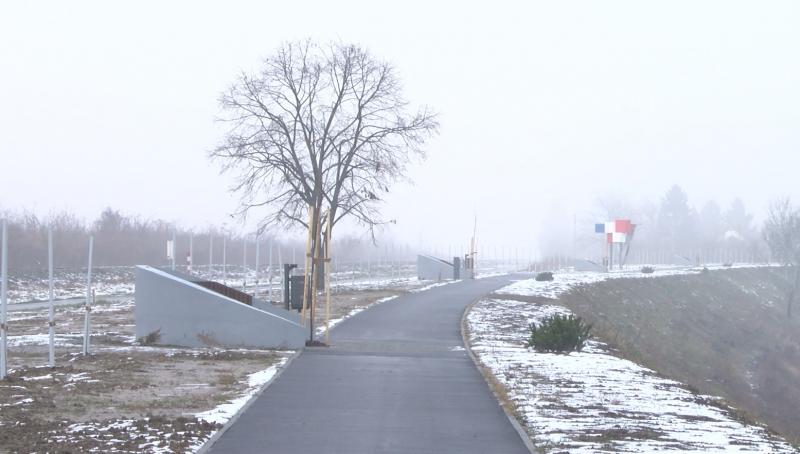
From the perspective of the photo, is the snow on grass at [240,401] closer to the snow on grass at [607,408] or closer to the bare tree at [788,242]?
the snow on grass at [607,408]

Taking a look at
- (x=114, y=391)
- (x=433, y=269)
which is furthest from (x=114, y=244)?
(x=114, y=391)

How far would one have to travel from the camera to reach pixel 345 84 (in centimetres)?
4812

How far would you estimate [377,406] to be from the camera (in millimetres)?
13828

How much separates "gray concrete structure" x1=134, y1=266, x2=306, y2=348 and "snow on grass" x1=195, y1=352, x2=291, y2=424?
3522mm

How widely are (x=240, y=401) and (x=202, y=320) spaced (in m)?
8.37

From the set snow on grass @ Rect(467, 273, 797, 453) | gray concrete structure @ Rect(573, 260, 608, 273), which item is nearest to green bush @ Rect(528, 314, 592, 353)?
snow on grass @ Rect(467, 273, 797, 453)

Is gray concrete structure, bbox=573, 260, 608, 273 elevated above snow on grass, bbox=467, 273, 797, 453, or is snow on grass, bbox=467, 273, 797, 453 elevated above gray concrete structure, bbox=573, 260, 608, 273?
gray concrete structure, bbox=573, 260, 608, 273

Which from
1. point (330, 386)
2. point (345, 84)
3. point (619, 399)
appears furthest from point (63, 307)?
point (619, 399)

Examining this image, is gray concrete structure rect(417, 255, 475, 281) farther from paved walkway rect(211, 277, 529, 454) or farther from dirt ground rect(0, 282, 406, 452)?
paved walkway rect(211, 277, 529, 454)

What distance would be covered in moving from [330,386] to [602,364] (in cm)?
700

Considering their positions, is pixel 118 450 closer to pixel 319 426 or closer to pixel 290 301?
pixel 319 426

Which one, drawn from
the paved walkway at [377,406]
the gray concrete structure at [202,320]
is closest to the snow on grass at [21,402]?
the paved walkway at [377,406]

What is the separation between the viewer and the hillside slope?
117ft

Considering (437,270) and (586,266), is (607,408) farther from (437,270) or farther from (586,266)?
(586,266)
